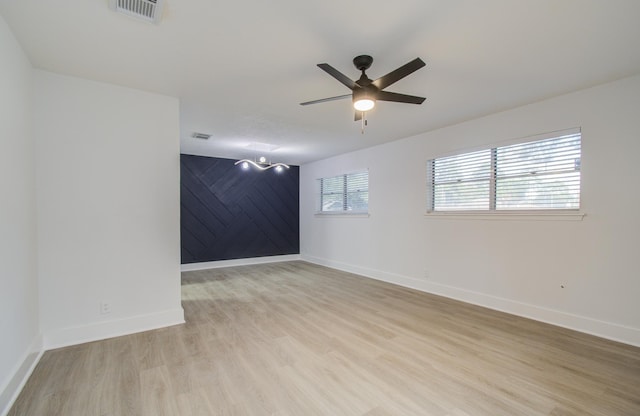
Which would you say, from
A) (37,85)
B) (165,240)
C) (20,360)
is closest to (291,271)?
(165,240)

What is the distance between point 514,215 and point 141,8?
166 inches

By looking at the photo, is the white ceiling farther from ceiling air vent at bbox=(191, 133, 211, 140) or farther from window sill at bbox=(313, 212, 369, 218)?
window sill at bbox=(313, 212, 369, 218)

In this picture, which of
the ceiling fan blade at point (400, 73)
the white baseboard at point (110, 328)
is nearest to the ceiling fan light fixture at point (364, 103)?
the ceiling fan blade at point (400, 73)

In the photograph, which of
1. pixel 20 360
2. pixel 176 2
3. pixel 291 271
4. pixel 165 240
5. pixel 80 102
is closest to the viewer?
pixel 176 2

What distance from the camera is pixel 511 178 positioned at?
3.67m

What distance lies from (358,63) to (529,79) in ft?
5.79

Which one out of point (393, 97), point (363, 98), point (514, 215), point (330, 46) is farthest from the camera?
point (514, 215)

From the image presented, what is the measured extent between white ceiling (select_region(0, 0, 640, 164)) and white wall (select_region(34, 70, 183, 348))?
309mm

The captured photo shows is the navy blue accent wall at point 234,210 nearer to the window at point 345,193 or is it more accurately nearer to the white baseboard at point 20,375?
the window at point 345,193

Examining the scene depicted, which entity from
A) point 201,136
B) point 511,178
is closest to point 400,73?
point 511,178

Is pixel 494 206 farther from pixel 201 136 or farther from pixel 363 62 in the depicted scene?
pixel 201 136

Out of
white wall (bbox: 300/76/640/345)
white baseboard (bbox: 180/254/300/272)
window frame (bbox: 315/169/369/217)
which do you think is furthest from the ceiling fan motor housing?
white baseboard (bbox: 180/254/300/272)

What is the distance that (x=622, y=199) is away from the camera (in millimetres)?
2818

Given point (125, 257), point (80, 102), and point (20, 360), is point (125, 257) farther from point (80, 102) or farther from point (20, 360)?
point (80, 102)
